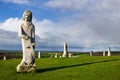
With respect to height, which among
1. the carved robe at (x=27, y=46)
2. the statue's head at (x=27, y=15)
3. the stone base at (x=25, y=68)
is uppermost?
the statue's head at (x=27, y=15)

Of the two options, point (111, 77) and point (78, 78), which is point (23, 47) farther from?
point (111, 77)

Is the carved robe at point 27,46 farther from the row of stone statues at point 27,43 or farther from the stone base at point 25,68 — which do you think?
the stone base at point 25,68

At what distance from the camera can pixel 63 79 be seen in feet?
74.1

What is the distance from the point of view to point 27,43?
25750 mm

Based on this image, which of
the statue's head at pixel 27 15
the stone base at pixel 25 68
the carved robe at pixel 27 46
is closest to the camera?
the stone base at pixel 25 68

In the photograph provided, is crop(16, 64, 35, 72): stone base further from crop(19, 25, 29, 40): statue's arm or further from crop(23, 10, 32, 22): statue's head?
crop(23, 10, 32, 22): statue's head

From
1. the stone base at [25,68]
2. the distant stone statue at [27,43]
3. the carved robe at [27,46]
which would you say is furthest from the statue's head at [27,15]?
the stone base at [25,68]

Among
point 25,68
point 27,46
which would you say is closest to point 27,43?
point 27,46

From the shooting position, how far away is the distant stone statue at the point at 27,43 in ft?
83.8

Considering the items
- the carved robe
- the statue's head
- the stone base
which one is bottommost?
the stone base

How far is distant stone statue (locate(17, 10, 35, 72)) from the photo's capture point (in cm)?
2555

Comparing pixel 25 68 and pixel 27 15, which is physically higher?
pixel 27 15

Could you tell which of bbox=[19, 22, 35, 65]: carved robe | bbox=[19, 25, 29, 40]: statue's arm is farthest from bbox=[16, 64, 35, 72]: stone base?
bbox=[19, 25, 29, 40]: statue's arm

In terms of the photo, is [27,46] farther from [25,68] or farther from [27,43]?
[25,68]
